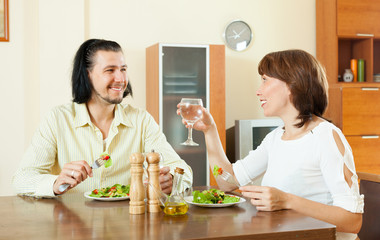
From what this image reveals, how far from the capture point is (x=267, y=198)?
1.59 metres

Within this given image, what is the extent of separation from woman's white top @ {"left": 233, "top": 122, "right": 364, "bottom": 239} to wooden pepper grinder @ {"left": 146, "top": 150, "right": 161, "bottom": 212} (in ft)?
1.85

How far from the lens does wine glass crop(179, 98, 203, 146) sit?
188cm

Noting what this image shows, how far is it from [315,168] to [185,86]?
8.57ft

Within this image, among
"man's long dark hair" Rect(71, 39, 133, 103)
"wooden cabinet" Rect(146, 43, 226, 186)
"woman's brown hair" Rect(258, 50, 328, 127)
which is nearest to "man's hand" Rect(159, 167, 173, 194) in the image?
"woman's brown hair" Rect(258, 50, 328, 127)

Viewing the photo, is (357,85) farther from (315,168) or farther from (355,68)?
(315,168)

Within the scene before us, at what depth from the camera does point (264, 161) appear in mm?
2127

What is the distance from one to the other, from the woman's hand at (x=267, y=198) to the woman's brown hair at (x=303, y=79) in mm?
405

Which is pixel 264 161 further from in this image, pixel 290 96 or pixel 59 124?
pixel 59 124

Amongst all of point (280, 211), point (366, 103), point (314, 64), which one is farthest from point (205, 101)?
point (280, 211)

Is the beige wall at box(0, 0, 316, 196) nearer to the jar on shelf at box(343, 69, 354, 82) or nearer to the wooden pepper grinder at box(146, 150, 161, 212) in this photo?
the jar on shelf at box(343, 69, 354, 82)

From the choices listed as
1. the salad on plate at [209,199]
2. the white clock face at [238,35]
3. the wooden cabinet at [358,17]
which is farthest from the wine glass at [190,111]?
the wooden cabinet at [358,17]

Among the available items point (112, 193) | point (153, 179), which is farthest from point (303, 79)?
point (112, 193)

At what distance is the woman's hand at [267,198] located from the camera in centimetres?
159

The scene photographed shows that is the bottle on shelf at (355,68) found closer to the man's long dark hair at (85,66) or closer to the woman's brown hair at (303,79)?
the man's long dark hair at (85,66)
